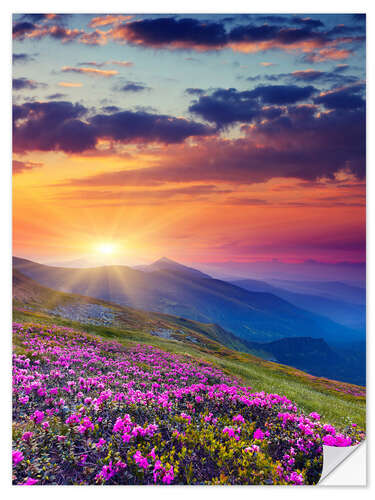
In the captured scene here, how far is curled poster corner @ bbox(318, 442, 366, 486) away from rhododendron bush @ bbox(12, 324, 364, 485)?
0.26 meters

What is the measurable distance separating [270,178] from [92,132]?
729 cm

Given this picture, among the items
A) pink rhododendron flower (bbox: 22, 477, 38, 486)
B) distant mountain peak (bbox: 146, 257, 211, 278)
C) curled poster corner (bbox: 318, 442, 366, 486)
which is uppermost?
distant mountain peak (bbox: 146, 257, 211, 278)

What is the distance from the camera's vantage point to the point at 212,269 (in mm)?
14312

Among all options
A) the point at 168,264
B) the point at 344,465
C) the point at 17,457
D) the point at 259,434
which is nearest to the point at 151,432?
the point at 259,434

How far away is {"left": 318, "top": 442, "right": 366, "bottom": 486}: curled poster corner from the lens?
805 centimetres

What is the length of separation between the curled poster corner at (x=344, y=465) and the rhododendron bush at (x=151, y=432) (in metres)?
0.26

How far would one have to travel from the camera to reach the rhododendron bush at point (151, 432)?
258 inches

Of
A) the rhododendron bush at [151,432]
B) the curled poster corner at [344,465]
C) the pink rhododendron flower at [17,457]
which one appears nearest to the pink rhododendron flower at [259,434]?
the rhododendron bush at [151,432]

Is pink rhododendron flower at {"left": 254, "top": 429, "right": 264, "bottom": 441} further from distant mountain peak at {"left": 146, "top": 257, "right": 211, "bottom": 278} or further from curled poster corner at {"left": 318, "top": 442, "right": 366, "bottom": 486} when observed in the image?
distant mountain peak at {"left": 146, "top": 257, "right": 211, "bottom": 278}

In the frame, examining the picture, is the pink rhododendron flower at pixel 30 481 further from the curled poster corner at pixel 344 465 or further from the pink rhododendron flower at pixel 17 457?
the curled poster corner at pixel 344 465

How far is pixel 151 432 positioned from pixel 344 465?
5731mm

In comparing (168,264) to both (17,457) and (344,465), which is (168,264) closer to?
(344,465)

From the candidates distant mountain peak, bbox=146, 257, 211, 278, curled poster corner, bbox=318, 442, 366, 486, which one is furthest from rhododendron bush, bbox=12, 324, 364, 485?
distant mountain peak, bbox=146, 257, 211, 278

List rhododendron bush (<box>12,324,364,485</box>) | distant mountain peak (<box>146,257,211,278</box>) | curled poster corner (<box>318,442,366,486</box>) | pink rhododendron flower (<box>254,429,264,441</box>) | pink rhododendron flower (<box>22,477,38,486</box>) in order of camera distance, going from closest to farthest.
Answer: rhododendron bush (<box>12,324,364,485</box>) → pink rhododendron flower (<box>22,477,38,486</box>) → pink rhododendron flower (<box>254,429,264,441</box>) → curled poster corner (<box>318,442,366,486</box>) → distant mountain peak (<box>146,257,211,278</box>)
